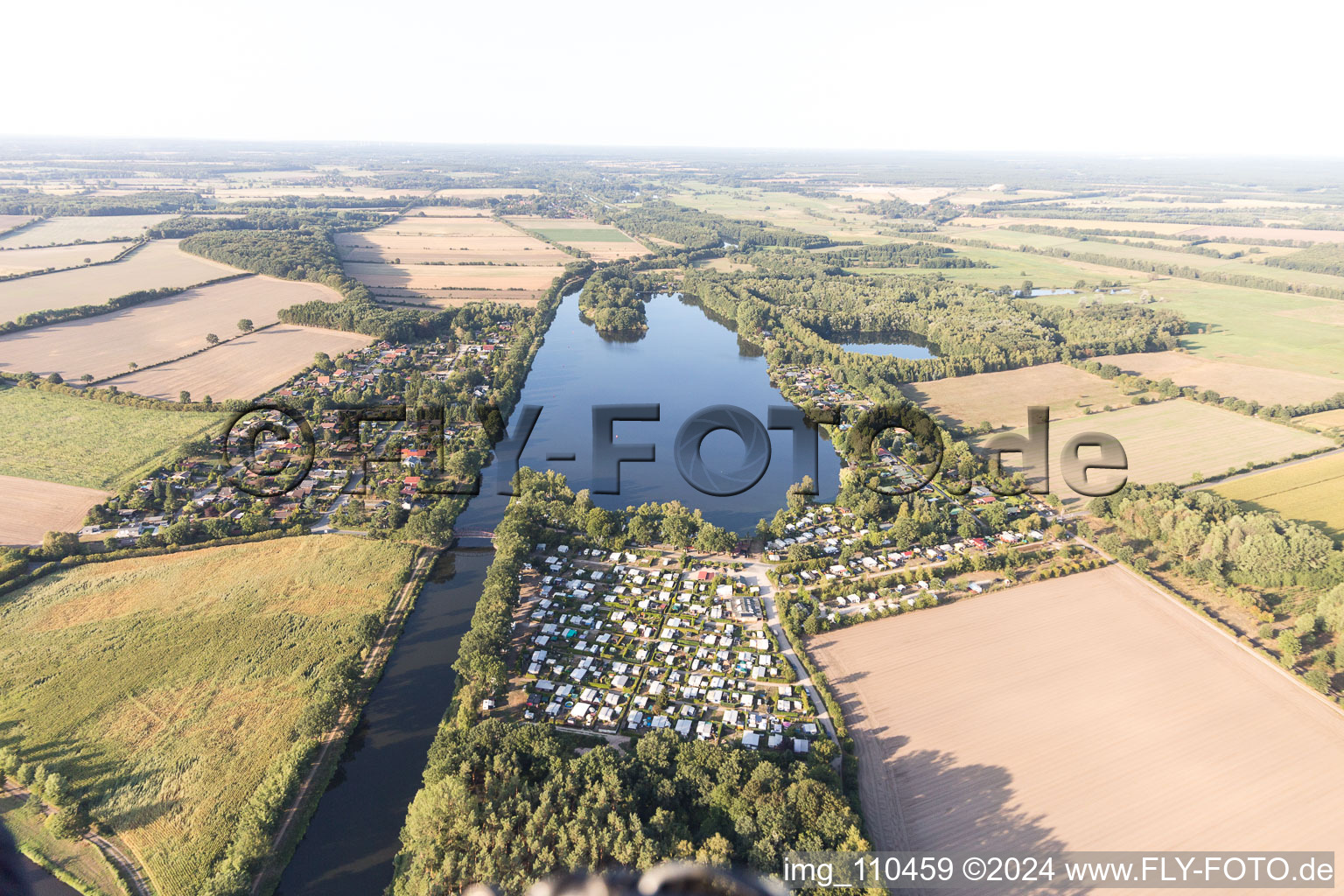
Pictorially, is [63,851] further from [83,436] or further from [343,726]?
[83,436]

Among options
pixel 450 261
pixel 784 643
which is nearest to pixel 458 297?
pixel 450 261

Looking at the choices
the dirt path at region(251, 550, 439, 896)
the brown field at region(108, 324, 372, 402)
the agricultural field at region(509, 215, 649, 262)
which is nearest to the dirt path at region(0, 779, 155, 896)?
the dirt path at region(251, 550, 439, 896)

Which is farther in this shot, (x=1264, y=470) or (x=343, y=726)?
(x=1264, y=470)

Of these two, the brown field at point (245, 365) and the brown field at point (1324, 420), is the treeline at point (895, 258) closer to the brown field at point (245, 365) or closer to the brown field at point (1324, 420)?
the brown field at point (1324, 420)

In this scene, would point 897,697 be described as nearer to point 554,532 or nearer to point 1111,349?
point 554,532

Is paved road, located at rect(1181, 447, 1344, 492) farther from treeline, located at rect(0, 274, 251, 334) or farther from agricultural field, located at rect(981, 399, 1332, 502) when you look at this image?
treeline, located at rect(0, 274, 251, 334)

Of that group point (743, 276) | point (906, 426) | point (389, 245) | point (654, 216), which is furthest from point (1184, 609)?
point (654, 216)
